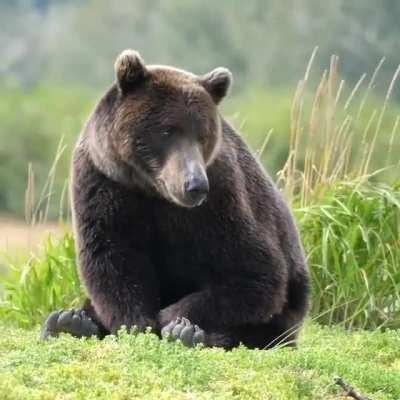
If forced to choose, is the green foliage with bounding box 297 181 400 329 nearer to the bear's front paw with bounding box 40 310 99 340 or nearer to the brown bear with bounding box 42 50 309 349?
the brown bear with bounding box 42 50 309 349

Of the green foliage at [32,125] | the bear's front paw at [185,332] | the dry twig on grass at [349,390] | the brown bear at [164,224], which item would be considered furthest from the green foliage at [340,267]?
the green foliage at [32,125]

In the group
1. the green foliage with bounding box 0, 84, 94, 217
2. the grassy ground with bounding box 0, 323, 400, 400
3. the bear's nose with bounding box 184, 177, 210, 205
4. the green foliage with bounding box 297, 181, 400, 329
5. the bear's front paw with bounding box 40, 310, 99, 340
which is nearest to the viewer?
the grassy ground with bounding box 0, 323, 400, 400

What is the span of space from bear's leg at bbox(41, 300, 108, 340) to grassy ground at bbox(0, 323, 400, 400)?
22.0 inches

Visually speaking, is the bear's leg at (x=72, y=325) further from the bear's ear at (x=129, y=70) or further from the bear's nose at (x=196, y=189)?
the bear's ear at (x=129, y=70)

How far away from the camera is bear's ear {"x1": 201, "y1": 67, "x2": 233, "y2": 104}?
6457 mm

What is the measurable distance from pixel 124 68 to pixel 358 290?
2.80m

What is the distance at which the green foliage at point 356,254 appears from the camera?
27.2 ft

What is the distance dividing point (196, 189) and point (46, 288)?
294cm

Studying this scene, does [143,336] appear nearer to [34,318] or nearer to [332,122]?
[34,318]

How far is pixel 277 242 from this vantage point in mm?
6602

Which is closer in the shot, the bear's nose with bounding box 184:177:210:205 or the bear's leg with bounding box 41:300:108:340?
the bear's nose with bounding box 184:177:210:205

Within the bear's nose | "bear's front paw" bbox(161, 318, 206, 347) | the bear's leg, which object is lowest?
the bear's leg

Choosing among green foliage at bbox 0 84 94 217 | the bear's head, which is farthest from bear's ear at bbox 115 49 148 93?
green foliage at bbox 0 84 94 217

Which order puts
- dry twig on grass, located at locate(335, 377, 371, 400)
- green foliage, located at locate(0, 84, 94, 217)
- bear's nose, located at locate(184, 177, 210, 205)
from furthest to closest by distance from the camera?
green foliage, located at locate(0, 84, 94, 217)
bear's nose, located at locate(184, 177, 210, 205)
dry twig on grass, located at locate(335, 377, 371, 400)
